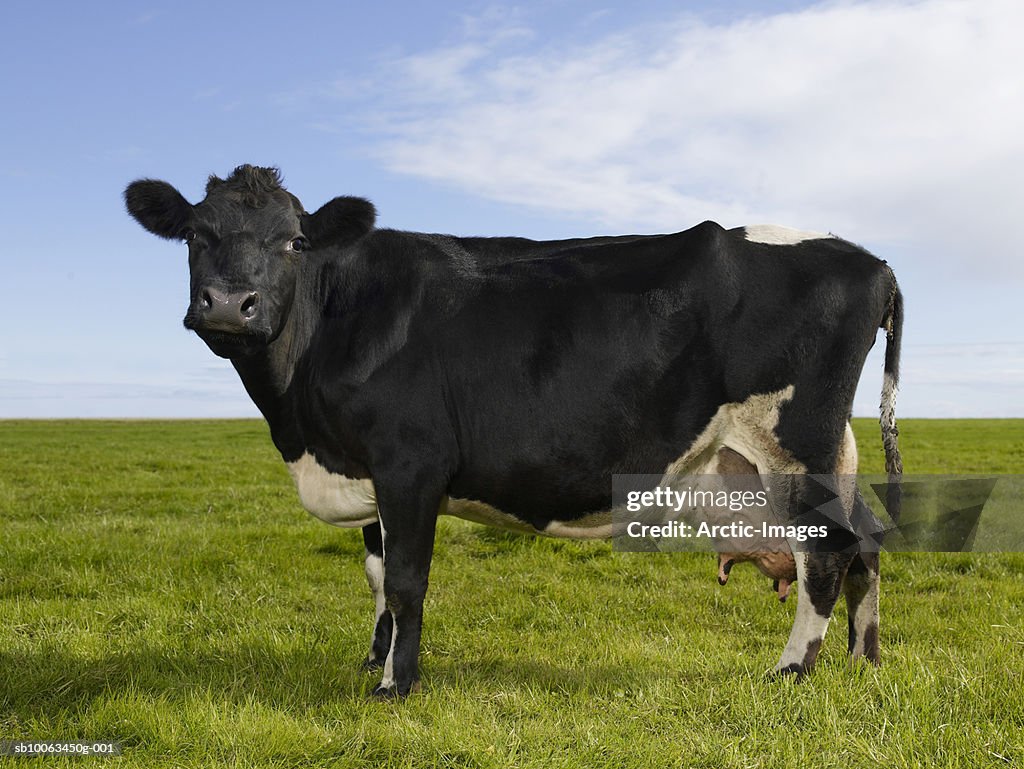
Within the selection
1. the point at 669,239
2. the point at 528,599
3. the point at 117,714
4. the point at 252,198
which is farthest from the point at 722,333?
the point at 117,714

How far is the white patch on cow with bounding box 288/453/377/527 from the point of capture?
5.48 metres

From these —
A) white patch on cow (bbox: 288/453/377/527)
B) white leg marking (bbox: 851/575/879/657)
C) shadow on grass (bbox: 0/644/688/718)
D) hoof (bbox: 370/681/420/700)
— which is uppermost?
white patch on cow (bbox: 288/453/377/527)

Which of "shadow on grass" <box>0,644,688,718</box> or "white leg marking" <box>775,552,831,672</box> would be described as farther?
"white leg marking" <box>775,552,831,672</box>

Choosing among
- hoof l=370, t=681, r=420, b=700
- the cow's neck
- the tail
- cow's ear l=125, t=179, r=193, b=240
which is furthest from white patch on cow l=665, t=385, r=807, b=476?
cow's ear l=125, t=179, r=193, b=240

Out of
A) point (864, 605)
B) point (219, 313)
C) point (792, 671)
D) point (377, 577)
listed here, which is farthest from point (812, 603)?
point (219, 313)

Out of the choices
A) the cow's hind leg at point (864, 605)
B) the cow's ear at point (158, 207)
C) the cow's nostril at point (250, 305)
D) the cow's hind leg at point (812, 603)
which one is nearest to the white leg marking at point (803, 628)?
the cow's hind leg at point (812, 603)

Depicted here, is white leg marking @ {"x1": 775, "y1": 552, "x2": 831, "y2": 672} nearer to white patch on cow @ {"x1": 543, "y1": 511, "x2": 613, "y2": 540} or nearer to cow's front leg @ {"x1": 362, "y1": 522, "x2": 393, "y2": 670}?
white patch on cow @ {"x1": 543, "y1": 511, "x2": 613, "y2": 540}

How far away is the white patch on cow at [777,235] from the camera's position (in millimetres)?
5641

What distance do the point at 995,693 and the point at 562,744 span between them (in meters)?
2.54

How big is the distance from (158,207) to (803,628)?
4.84 metres

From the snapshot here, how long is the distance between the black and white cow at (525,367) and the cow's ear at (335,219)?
0.04 ft

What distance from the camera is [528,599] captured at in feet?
25.6

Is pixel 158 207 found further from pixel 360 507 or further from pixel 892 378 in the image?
pixel 892 378

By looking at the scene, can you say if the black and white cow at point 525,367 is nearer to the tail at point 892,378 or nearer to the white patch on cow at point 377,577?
the tail at point 892,378
